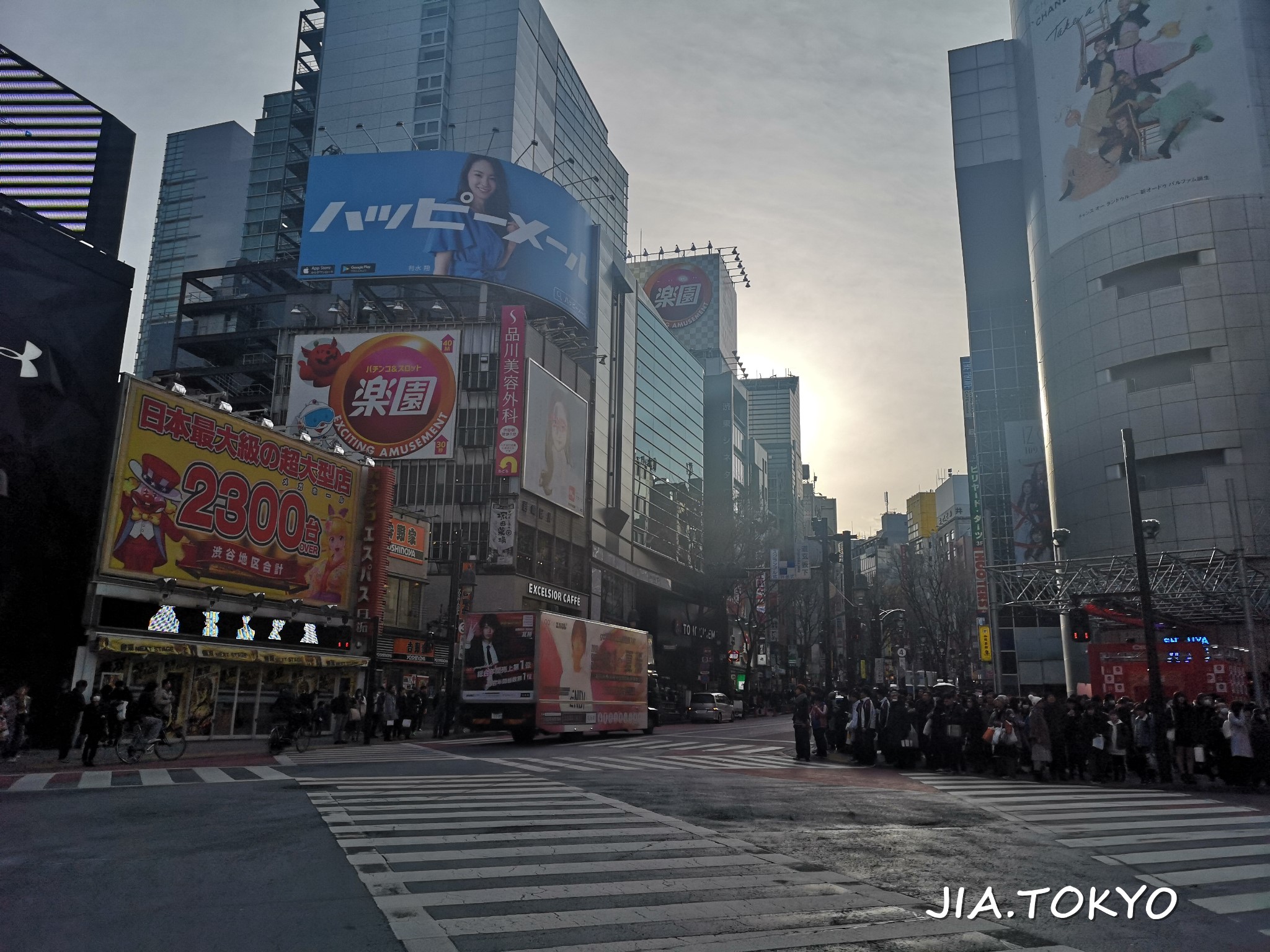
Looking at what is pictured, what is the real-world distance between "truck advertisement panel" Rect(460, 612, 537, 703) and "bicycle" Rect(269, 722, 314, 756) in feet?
16.7

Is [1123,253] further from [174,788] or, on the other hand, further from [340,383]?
[174,788]

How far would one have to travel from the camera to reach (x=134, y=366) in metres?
113

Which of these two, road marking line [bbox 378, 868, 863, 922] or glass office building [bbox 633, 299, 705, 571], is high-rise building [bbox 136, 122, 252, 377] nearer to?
glass office building [bbox 633, 299, 705, 571]

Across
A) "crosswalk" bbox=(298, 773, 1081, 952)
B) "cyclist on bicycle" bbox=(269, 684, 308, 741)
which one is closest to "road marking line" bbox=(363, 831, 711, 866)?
"crosswalk" bbox=(298, 773, 1081, 952)

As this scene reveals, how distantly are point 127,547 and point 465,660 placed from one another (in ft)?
33.5

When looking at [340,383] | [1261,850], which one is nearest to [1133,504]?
[1261,850]

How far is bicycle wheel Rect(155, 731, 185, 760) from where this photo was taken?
20.5 metres

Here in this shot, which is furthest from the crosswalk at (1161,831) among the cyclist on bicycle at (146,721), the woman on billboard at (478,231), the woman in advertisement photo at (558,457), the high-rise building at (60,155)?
the woman on billboard at (478,231)

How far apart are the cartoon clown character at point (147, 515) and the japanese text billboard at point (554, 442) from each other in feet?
89.4

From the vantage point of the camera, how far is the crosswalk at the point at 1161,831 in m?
8.48

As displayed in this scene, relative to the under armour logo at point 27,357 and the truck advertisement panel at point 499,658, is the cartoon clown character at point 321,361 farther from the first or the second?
the under armour logo at point 27,357

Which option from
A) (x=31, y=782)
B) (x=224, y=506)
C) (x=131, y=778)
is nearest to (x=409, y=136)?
(x=224, y=506)

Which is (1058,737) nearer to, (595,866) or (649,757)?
(649,757)

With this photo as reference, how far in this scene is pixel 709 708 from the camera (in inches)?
2115
